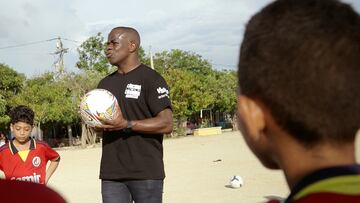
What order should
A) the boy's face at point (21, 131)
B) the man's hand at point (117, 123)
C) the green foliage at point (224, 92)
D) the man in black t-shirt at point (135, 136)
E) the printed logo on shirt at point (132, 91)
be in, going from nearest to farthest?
the man's hand at point (117, 123) < the man in black t-shirt at point (135, 136) < the printed logo on shirt at point (132, 91) < the boy's face at point (21, 131) < the green foliage at point (224, 92)

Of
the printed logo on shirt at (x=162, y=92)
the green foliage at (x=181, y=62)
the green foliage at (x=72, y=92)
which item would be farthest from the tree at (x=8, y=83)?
the printed logo on shirt at (x=162, y=92)

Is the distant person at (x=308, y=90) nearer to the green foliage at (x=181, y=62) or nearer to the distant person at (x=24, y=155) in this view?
the distant person at (x=24, y=155)

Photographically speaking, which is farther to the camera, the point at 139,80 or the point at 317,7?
the point at 139,80

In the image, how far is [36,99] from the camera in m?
36.5

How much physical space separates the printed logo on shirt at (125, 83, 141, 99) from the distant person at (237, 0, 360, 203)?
3118 millimetres

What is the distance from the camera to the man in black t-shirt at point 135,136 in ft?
14.3

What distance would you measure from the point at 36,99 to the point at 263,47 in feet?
120

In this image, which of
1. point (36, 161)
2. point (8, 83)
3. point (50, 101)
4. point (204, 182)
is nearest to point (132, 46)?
point (36, 161)

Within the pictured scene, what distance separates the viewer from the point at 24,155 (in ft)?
18.2

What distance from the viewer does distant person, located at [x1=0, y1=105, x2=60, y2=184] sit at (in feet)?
18.0

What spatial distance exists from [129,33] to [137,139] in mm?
938

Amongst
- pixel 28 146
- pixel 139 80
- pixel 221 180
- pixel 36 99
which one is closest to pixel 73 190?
pixel 221 180

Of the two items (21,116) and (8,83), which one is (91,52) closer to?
(8,83)

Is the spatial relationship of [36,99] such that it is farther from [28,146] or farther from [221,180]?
[28,146]
